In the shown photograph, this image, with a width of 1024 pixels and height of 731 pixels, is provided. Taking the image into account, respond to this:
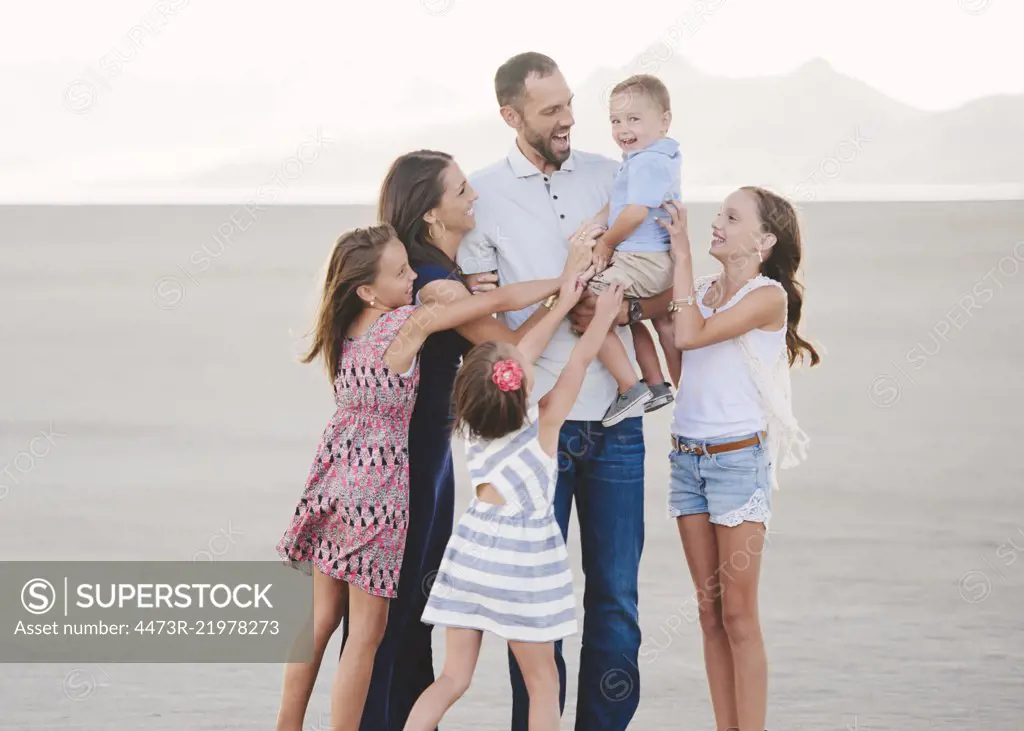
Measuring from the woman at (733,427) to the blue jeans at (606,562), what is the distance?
0.44ft

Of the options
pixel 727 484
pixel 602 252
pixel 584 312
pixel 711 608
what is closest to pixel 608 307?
pixel 584 312

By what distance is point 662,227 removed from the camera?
360cm

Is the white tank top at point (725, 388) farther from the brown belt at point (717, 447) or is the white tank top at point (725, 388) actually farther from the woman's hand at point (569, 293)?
the woman's hand at point (569, 293)

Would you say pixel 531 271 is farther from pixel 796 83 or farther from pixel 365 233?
pixel 796 83

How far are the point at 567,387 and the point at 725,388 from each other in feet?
1.49

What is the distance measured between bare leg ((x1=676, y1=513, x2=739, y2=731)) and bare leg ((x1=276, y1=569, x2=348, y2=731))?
2.75 ft

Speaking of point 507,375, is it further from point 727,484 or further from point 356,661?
point 356,661

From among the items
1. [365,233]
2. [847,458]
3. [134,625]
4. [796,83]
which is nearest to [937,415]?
[847,458]

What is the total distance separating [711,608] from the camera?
3504 mm

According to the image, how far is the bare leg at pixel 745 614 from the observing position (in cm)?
338

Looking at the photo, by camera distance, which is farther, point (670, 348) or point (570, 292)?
point (670, 348)

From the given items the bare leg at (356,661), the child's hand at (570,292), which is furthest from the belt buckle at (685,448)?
the bare leg at (356,661)

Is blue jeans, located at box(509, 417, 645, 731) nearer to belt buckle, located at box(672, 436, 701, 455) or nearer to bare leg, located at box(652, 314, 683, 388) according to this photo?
belt buckle, located at box(672, 436, 701, 455)

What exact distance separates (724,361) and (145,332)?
967cm
